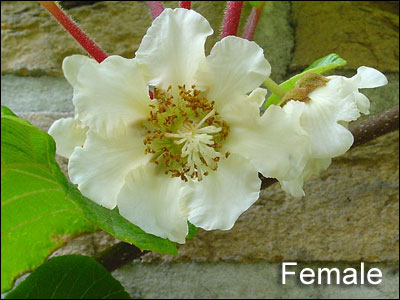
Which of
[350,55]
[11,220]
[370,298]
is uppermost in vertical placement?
[11,220]

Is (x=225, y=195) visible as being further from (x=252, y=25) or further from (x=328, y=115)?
(x=252, y=25)

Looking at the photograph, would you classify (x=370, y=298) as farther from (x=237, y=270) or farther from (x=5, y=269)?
(x=5, y=269)

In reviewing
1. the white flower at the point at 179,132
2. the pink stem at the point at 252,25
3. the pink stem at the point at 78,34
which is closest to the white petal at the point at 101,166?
the white flower at the point at 179,132

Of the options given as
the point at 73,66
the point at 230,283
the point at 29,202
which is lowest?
the point at 230,283

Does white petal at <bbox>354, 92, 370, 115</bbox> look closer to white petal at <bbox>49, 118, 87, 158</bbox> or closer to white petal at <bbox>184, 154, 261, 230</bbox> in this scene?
white petal at <bbox>184, 154, 261, 230</bbox>

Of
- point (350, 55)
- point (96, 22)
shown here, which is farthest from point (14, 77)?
point (350, 55)

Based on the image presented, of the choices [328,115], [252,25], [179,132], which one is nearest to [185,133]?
[179,132]
